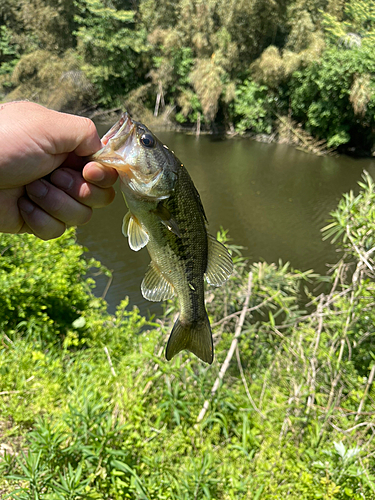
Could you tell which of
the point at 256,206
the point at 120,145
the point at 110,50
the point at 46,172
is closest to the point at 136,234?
the point at 120,145

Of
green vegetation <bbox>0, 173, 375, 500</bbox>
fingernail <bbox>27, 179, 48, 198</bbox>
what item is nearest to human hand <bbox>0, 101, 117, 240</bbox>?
fingernail <bbox>27, 179, 48, 198</bbox>

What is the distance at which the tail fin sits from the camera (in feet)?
4.97

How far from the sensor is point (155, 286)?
1.58m

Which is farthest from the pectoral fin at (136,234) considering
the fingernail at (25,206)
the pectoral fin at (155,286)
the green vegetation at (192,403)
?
the green vegetation at (192,403)

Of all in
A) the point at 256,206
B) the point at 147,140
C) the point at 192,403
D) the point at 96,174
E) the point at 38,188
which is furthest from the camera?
the point at 256,206

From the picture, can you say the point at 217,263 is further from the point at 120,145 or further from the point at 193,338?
the point at 120,145

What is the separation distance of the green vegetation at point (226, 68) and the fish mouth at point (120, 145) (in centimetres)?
1680

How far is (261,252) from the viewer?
8297 millimetres

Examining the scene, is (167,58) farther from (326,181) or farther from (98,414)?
(98,414)

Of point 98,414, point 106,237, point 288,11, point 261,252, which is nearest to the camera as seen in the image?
point 98,414

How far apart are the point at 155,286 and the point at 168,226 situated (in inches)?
11.1

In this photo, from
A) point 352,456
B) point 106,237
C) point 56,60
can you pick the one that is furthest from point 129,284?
point 56,60

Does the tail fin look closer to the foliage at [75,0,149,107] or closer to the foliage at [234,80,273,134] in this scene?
the foliage at [234,80,273,134]

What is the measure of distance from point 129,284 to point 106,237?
7.43 ft
